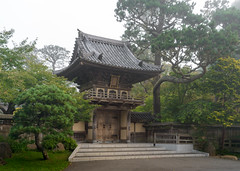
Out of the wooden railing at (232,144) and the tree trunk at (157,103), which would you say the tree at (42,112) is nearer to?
the wooden railing at (232,144)

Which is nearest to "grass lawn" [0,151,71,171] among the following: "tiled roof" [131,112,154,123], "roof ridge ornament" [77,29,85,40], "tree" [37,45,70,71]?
"tiled roof" [131,112,154,123]

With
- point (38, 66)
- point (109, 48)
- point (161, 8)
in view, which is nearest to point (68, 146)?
point (38, 66)

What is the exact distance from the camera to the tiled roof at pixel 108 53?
66.7 feet

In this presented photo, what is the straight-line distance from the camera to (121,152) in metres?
15.7

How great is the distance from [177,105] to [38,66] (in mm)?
13816

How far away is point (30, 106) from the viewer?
1081 cm

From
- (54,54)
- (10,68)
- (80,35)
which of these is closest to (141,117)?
(80,35)

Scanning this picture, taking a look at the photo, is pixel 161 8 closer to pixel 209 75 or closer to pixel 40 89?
pixel 209 75

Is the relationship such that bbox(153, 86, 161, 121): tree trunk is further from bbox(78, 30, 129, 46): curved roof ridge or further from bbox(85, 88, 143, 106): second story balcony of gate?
bbox(78, 30, 129, 46): curved roof ridge

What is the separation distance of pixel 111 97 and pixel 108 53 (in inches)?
190

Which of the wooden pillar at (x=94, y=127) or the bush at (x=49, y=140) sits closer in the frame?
the bush at (x=49, y=140)

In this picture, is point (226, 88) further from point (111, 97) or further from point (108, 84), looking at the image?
point (108, 84)

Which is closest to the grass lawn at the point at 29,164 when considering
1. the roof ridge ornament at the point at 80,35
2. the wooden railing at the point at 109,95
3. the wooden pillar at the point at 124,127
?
the wooden railing at the point at 109,95

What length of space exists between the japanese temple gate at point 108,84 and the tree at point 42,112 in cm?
740
